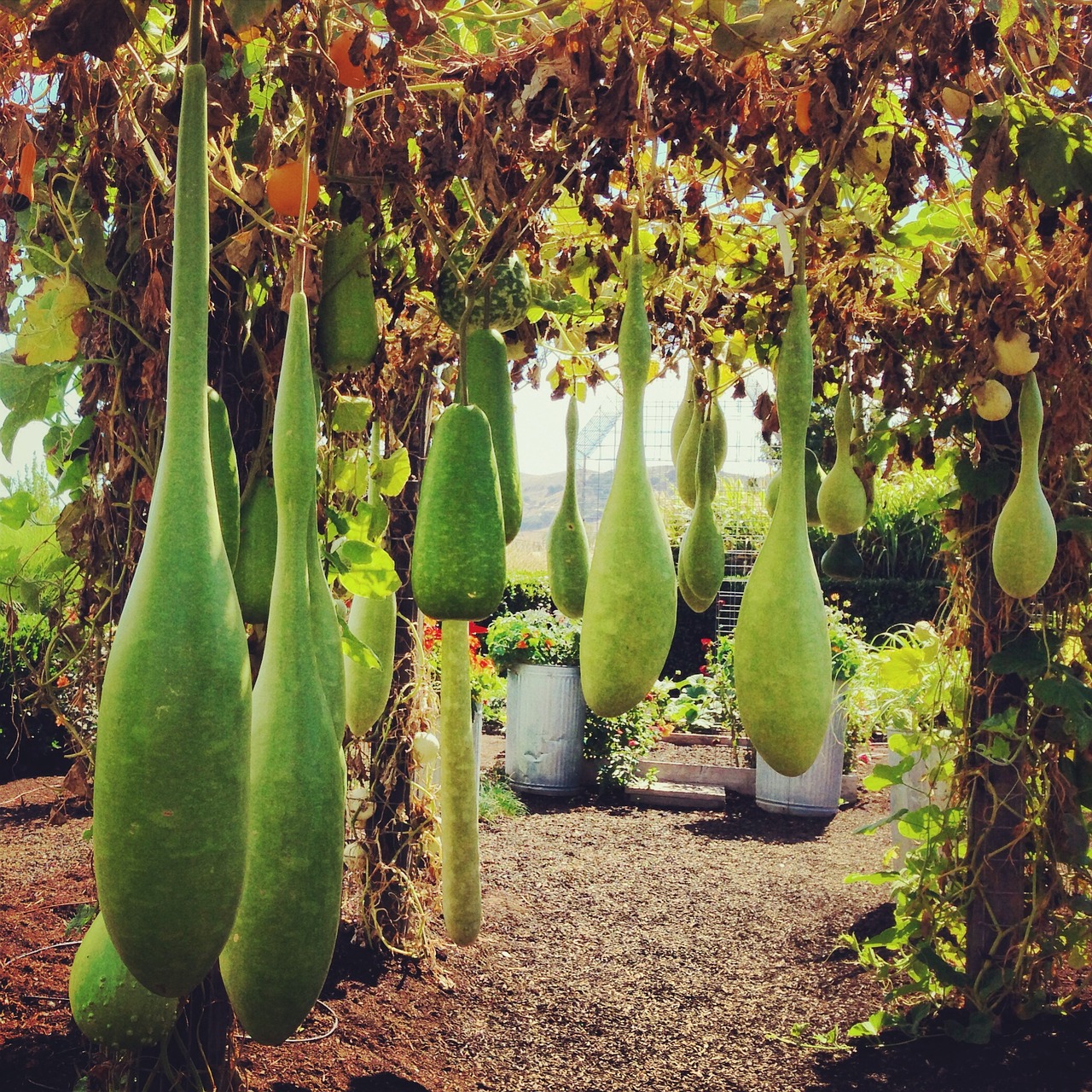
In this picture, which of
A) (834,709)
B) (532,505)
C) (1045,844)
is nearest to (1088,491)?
(1045,844)

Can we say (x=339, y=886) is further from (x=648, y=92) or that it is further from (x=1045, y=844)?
(x=1045, y=844)

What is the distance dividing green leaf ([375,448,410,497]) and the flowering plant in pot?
6908mm

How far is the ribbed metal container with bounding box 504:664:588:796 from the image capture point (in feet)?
29.3

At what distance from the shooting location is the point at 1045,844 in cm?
370

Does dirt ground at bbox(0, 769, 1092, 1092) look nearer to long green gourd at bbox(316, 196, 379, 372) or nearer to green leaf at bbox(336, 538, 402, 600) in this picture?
green leaf at bbox(336, 538, 402, 600)

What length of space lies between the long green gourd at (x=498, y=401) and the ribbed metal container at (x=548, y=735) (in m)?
7.48

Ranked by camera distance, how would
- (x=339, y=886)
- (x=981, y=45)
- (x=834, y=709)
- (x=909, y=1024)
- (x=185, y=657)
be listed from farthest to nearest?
(x=834, y=709) < (x=909, y=1024) < (x=981, y=45) < (x=339, y=886) < (x=185, y=657)

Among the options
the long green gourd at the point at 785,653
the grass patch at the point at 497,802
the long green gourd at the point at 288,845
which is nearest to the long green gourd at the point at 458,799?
the long green gourd at the point at 785,653

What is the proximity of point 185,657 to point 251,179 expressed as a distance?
124 cm

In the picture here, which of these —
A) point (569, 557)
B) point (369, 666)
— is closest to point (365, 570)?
point (369, 666)

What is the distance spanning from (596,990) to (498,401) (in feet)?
13.6

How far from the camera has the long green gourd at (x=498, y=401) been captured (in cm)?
149

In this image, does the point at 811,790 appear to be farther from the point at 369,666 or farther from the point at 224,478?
the point at 224,478

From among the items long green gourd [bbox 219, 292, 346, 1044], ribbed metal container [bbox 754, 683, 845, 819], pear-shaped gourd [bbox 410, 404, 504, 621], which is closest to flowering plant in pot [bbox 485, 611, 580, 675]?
ribbed metal container [bbox 754, 683, 845, 819]
